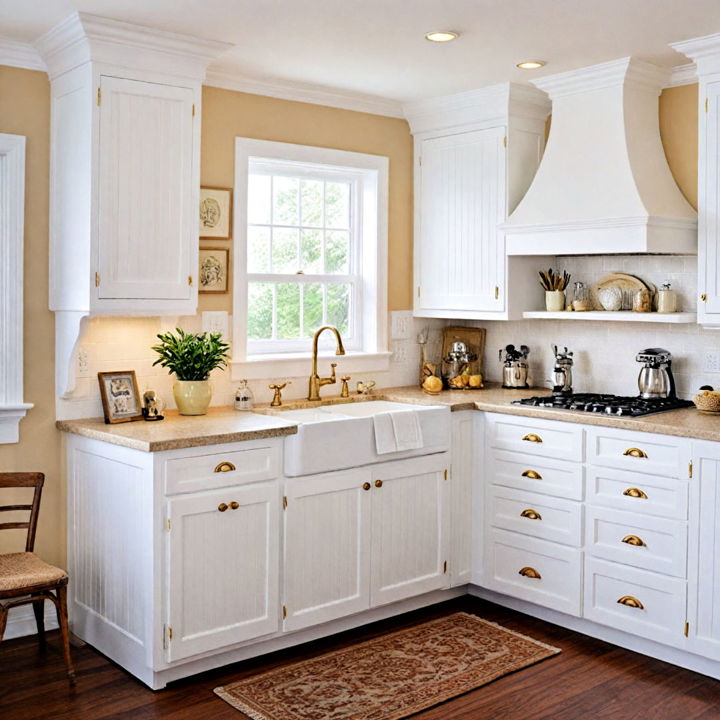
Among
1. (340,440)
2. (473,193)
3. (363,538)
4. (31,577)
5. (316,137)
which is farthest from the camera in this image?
(473,193)

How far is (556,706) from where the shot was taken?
3.23 m

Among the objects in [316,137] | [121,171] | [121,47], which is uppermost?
[121,47]

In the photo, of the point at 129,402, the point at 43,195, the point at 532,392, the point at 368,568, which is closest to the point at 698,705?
the point at 368,568

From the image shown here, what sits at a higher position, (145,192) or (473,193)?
(473,193)

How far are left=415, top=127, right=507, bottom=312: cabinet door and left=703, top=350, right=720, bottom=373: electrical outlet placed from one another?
1.01m

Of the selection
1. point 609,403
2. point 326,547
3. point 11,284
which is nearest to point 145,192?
point 11,284

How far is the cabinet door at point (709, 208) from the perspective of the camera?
3734 mm

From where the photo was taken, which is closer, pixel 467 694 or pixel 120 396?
pixel 467 694

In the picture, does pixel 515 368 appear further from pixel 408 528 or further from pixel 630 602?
pixel 630 602

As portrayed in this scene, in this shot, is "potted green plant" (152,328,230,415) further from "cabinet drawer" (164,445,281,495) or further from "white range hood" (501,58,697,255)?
"white range hood" (501,58,697,255)

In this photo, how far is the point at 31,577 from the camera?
3219 mm

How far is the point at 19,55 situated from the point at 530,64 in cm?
217

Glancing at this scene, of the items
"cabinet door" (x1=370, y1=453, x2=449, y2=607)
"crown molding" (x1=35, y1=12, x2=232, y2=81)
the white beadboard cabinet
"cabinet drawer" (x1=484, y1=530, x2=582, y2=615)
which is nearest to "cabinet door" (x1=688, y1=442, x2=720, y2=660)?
"cabinet drawer" (x1=484, y1=530, x2=582, y2=615)

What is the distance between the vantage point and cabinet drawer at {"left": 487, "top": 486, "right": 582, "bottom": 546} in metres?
3.88
